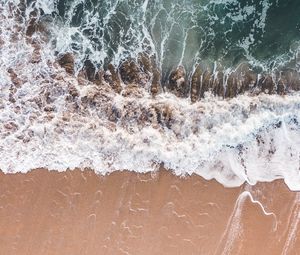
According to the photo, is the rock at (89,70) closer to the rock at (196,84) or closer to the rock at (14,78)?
the rock at (14,78)

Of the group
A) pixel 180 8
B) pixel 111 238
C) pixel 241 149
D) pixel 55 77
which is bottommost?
pixel 111 238

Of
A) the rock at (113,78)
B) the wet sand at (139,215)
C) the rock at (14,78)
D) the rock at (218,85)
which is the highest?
the rock at (218,85)

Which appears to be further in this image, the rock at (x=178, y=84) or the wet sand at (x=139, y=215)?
the rock at (x=178, y=84)

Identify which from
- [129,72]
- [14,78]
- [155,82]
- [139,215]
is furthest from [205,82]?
[14,78]

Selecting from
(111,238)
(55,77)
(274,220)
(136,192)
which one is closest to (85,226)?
(111,238)

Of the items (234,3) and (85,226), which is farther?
(234,3)

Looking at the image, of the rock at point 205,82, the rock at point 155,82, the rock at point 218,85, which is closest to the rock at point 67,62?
the rock at point 155,82

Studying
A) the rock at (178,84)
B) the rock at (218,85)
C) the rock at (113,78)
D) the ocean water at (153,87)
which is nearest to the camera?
the ocean water at (153,87)

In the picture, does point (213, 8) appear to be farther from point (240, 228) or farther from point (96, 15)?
point (240, 228)
